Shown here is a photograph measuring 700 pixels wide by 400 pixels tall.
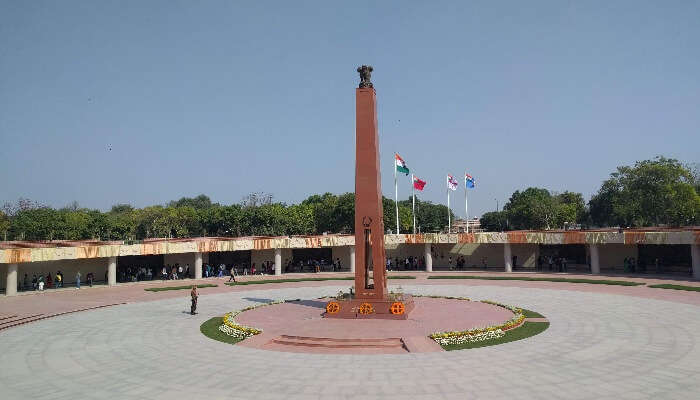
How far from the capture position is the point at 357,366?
14.3m

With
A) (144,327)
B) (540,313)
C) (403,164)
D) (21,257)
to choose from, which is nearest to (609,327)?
(540,313)

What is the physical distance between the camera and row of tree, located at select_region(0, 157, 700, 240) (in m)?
63.2

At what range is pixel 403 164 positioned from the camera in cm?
4272

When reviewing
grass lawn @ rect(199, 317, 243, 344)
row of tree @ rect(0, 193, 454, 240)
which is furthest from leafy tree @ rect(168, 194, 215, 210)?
grass lawn @ rect(199, 317, 243, 344)

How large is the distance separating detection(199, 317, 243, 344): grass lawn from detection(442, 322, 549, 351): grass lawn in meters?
8.17

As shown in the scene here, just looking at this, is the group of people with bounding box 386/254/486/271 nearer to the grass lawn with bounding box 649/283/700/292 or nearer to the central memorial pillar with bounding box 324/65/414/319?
the grass lawn with bounding box 649/283/700/292

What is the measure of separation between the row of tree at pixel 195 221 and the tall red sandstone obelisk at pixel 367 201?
51.3 meters

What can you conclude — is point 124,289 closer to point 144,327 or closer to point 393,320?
point 144,327

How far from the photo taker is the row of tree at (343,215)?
207ft

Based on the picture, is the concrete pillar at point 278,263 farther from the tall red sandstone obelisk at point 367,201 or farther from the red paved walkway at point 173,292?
the tall red sandstone obelisk at point 367,201

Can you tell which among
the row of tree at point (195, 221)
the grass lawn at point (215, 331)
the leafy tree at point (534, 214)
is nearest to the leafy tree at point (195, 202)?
the row of tree at point (195, 221)

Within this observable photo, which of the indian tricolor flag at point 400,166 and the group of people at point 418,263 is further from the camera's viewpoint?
the group of people at point 418,263

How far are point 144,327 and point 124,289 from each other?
56.8ft

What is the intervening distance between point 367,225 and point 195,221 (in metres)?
76.9
